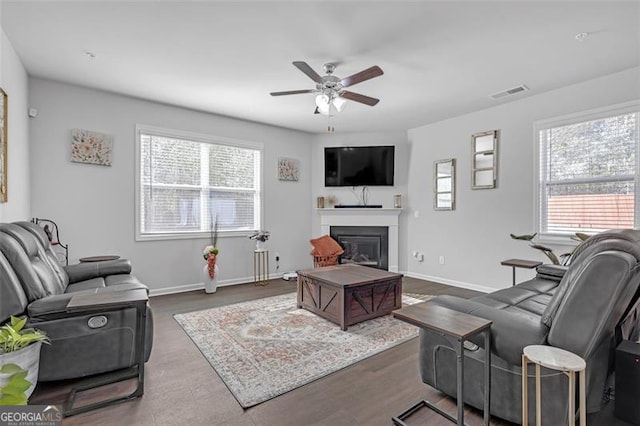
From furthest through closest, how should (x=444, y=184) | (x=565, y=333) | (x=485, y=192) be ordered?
(x=444, y=184)
(x=485, y=192)
(x=565, y=333)

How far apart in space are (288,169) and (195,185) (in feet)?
5.53

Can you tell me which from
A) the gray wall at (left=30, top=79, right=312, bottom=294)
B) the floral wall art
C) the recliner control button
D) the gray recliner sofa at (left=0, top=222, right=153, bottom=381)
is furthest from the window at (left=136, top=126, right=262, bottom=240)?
the recliner control button

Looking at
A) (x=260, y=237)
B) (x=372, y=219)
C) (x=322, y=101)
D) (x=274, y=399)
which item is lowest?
(x=274, y=399)

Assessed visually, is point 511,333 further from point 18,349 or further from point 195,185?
point 195,185

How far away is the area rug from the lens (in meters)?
2.17

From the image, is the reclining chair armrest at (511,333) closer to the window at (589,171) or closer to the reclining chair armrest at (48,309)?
the reclining chair armrest at (48,309)

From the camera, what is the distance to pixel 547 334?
150 cm

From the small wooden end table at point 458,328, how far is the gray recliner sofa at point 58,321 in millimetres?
1860

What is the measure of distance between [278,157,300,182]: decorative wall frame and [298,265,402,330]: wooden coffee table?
2421 millimetres

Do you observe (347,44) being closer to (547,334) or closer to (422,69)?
(422,69)

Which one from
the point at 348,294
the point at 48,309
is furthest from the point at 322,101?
the point at 48,309

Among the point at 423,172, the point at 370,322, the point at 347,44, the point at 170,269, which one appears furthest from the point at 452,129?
the point at 170,269

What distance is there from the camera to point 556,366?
1274 millimetres

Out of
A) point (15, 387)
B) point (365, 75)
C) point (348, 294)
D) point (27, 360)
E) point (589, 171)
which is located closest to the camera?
point (15, 387)
